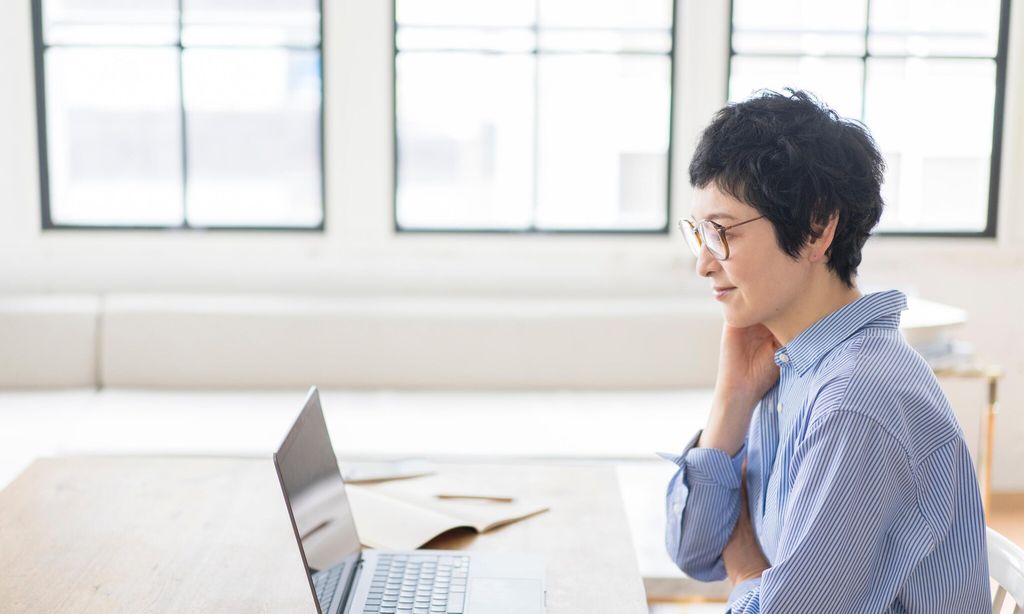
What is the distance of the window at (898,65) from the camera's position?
4.07m

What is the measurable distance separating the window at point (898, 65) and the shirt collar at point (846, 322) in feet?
9.01

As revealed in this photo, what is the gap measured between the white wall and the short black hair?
255 cm

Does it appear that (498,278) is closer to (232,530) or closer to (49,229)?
(49,229)

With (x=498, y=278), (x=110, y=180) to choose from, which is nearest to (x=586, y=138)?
(x=498, y=278)

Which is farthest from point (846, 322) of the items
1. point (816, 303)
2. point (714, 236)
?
point (714, 236)

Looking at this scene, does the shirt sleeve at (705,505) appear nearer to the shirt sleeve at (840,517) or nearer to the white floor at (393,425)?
the shirt sleeve at (840,517)

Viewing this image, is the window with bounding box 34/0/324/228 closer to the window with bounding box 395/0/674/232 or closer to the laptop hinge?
the window with bounding box 395/0/674/232

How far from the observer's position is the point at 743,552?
1698 mm

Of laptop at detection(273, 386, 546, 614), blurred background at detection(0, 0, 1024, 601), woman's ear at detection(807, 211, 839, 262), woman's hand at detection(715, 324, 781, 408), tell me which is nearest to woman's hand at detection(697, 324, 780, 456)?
woman's hand at detection(715, 324, 781, 408)

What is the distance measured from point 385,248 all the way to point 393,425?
0.96 metres

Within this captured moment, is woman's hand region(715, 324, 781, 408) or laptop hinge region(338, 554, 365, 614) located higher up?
woman's hand region(715, 324, 781, 408)

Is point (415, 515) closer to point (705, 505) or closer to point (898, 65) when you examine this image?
point (705, 505)

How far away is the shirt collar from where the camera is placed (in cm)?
143

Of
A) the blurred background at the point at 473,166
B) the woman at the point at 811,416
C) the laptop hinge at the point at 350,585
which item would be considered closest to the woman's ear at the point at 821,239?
the woman at the point at 811,416
